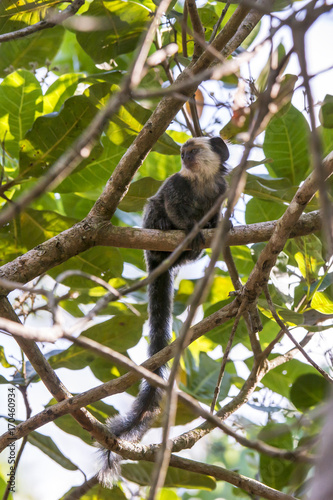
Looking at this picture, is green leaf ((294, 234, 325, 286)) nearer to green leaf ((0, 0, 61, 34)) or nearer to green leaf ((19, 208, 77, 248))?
green leaf ((19, 208, 77, 248))

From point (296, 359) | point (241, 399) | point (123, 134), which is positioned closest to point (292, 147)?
point (123, 134)

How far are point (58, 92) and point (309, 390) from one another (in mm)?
2964

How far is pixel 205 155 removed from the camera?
14.9 feet

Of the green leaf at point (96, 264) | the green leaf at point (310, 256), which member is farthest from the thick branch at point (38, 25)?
the green leaf at point (310, 256)

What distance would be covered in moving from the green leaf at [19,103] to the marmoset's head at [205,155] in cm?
118

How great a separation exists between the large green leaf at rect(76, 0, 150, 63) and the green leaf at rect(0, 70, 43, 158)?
0.51 m

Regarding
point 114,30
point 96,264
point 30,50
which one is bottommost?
point 96,264

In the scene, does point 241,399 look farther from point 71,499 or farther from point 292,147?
point 292,147

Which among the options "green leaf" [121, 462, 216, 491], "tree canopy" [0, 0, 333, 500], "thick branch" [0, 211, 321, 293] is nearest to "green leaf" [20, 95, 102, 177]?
"tree canopy" [0, 0, 333, 500]

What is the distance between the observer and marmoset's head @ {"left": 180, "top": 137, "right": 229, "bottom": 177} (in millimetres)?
4355

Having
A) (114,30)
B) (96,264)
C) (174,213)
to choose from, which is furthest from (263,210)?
(114,30)

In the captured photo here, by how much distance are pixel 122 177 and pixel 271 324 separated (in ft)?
6.09

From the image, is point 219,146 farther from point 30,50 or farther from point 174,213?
point 30,50

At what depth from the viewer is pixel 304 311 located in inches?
127
